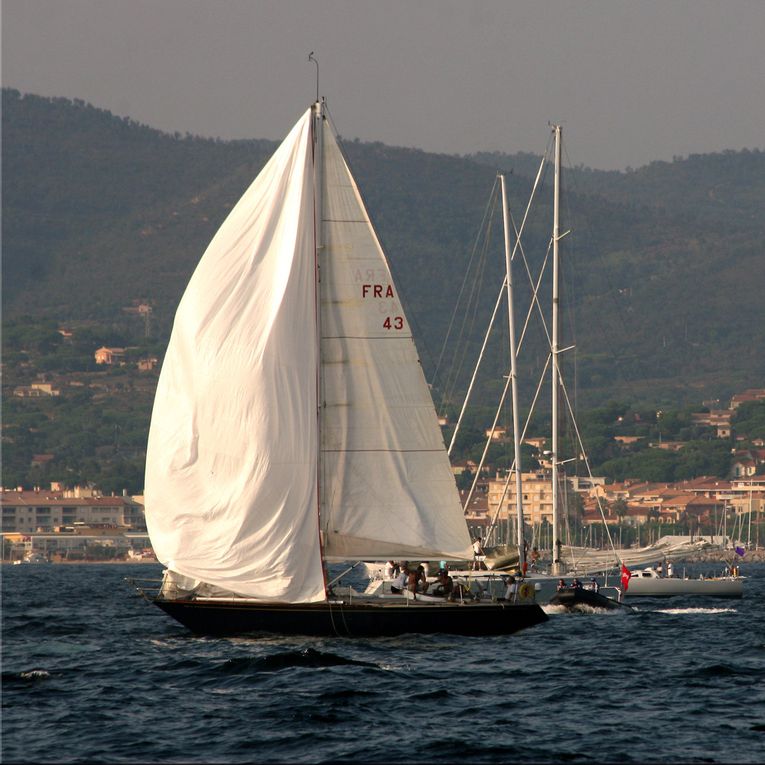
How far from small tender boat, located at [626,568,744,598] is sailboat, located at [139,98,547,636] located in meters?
30.4

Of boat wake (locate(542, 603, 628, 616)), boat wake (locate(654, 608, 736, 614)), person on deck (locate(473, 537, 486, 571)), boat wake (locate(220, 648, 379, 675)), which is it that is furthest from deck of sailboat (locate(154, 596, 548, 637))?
boat wake (locate(654, 608, 736, 614))

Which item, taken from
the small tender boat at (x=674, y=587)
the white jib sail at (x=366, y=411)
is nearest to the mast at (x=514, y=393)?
the small tender boat at (x=674, y=587)

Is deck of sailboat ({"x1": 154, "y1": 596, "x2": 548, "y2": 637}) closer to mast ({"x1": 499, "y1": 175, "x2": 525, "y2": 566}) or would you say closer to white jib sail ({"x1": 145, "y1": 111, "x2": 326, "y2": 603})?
white jib sail ({"x1": 145, "y1": 111, "x2": 326, "y2": 603})

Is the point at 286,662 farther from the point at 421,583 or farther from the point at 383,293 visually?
the point at 383,293

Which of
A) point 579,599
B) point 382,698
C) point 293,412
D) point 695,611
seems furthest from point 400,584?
point 695,611

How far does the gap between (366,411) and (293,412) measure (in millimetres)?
1515

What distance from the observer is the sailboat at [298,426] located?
110 ft

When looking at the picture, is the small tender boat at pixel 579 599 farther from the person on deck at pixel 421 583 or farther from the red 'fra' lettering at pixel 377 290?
the red 'fra' lettering at pixel 377 290

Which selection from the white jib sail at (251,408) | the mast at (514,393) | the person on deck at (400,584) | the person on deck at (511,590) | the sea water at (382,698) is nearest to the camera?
the sea water at (382,698)

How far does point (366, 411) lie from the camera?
34062 millimetres

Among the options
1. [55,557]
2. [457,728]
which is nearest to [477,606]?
[457,728]

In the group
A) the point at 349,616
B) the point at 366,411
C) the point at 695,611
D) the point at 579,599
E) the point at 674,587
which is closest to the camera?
the point at 349,616

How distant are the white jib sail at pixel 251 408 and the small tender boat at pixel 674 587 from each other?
32.2 meters

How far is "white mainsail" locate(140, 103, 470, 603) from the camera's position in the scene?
110 ft
